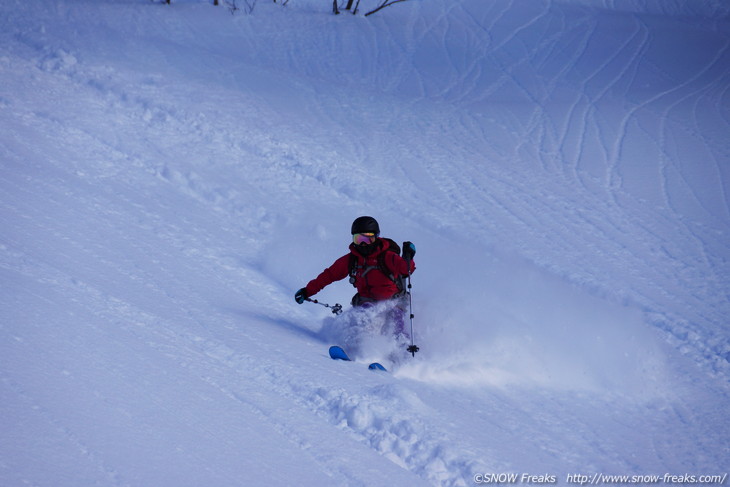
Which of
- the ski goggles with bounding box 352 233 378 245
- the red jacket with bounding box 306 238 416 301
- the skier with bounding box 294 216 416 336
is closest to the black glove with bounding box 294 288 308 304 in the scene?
the skier with bounding box 294 216 416 336

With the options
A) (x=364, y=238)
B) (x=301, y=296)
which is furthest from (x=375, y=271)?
(x=301, y=296)

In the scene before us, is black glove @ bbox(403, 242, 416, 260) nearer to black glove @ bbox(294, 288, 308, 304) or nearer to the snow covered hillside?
the snow covered hillside

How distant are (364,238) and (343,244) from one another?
242cm

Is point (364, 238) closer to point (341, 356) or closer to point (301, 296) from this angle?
point (301, 296)

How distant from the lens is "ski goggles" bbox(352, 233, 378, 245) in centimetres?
551

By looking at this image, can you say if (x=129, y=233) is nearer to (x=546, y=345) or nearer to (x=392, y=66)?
(x=546, y=345)

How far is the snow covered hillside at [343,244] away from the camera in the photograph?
3.48m

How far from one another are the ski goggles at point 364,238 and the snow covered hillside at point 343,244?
97cm

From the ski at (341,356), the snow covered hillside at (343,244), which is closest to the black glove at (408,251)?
the snow covered hillside at (343,244)

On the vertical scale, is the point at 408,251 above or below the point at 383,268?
above

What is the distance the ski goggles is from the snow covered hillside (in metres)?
0.97

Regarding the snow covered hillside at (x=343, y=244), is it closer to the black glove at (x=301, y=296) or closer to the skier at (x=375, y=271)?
the black glove at (x=301, y=296)

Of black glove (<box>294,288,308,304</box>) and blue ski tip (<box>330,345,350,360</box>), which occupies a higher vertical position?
black glove (<box>294,288,308,304</box>)

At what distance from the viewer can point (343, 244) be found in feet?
26.0
